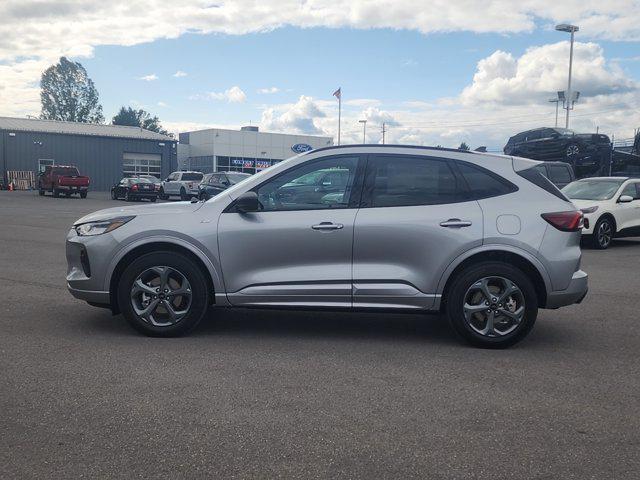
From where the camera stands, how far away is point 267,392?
4.37 meters

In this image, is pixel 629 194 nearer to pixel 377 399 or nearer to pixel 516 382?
pixel 516 382

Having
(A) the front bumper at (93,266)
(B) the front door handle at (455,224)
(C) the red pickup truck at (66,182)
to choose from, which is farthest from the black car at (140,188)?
(B) the front door handle at (455,224)

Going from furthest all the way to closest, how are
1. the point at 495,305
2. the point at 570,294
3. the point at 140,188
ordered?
the point at 140,188, the point at 570,294, the point at 495,305

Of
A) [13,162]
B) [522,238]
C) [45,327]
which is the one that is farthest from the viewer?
[13,162]

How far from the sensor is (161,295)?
569 centimetres

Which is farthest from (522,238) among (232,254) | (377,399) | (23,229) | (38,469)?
(23,229)

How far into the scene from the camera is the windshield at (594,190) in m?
14.5

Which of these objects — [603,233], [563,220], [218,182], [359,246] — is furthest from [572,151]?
[359,246]

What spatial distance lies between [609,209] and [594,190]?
32.4 inches

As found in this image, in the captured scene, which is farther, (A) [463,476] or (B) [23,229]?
(B) [23,229]

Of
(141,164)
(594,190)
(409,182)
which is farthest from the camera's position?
(141,164)

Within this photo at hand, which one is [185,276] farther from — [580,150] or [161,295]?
[580,150]

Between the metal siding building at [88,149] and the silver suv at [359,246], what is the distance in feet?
170

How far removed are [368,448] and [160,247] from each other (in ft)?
9.76
